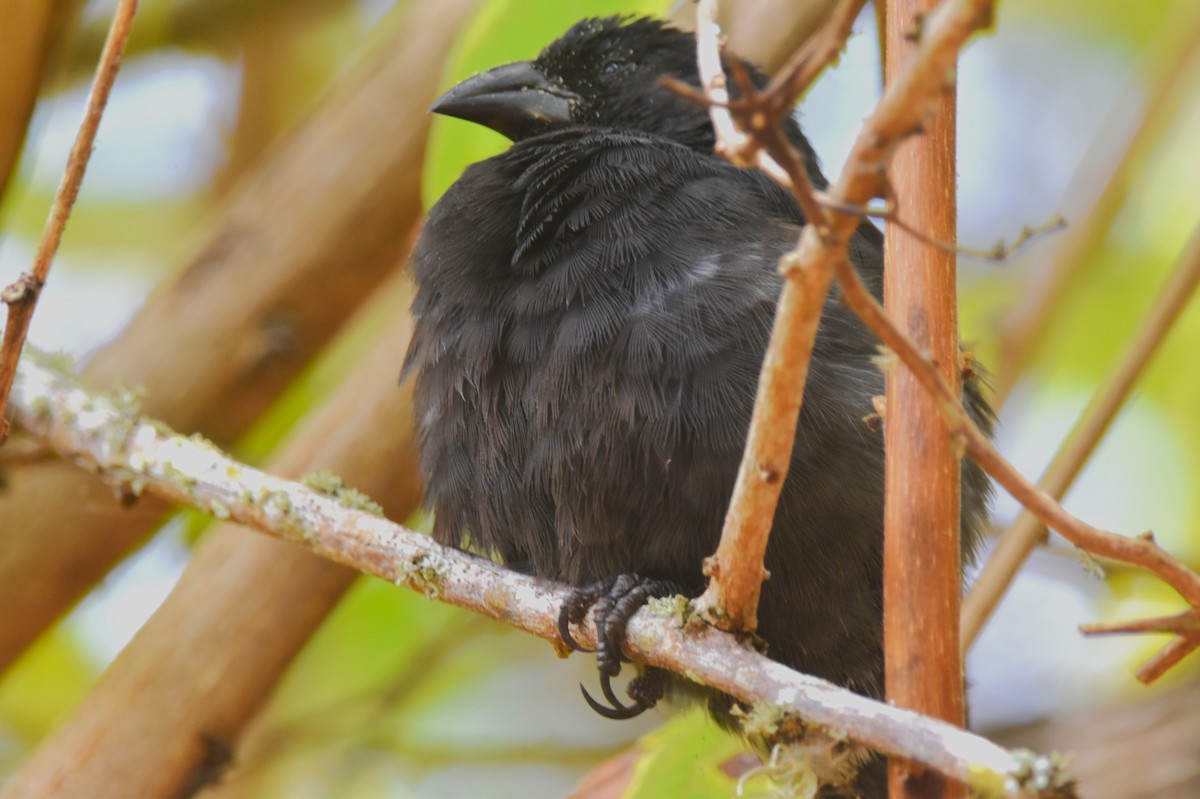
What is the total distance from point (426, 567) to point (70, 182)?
71cm

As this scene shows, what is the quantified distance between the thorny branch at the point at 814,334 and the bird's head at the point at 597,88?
3.25 feet

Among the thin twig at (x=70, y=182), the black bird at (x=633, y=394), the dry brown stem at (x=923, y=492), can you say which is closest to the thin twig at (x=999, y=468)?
the dry brown stem at (x=923, y=492)

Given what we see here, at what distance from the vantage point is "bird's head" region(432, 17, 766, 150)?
2.51 metres

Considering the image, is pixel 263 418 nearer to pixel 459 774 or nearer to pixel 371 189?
pixel 371 189

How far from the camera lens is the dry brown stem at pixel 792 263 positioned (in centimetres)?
102

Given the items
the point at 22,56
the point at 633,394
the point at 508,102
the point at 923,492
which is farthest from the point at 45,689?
the point at 923,492

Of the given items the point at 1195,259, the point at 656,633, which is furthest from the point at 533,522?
the point at 1195,259

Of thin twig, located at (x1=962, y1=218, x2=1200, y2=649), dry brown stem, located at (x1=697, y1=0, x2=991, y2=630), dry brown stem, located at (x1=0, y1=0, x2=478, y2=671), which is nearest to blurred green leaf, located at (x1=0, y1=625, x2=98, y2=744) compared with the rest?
dry brown stem, located at (x1=0, y1=0, x2=478, y2=671)

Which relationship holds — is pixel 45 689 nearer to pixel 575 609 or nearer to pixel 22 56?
pixel 22 56

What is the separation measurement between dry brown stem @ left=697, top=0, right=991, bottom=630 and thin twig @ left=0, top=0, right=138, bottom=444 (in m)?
0.78

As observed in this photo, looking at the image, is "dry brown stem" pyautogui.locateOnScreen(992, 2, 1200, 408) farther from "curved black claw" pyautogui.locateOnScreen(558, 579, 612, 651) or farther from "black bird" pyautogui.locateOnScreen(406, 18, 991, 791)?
"curved black claw" pyautogui.locateOnScreen(558, 579, 612, 651)

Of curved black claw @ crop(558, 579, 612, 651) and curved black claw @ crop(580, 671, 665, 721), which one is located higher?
curved black claw @ crop(558, 579, 612, 651)

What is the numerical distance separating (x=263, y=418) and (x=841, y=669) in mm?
1742

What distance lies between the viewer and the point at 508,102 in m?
2.52
